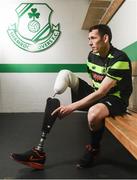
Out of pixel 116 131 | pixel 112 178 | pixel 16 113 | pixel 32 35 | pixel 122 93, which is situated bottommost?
pixel 16 113

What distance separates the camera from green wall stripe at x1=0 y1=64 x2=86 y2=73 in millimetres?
5344

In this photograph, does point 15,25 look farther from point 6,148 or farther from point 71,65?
point 6,148

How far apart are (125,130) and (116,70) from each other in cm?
53

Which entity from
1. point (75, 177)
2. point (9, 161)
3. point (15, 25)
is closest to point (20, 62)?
point (15, 25)

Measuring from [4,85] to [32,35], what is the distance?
110cm

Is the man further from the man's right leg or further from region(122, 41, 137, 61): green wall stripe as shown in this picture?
region(122, 41, 137, 61): green wall stripe

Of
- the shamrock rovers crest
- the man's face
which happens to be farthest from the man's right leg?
the shamrock rovers crest

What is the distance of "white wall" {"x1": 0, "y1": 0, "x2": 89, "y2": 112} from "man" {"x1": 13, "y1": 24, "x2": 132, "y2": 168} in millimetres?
3141

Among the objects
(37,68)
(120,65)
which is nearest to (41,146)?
(120,65)

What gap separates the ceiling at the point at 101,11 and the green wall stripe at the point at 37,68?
0.78 metres

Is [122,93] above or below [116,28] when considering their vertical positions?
below

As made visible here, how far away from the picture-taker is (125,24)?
3.46 meters

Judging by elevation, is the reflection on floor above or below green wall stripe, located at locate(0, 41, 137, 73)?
below

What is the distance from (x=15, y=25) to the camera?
17.7 ft
